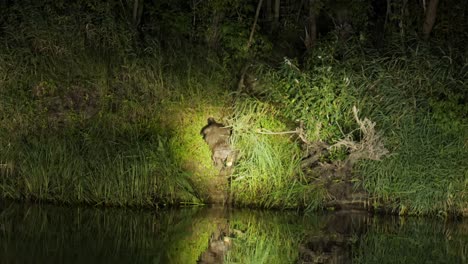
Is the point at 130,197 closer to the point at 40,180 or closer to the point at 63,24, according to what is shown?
the point at 40,180

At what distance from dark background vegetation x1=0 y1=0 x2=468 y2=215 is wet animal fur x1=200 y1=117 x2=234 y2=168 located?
156 mm

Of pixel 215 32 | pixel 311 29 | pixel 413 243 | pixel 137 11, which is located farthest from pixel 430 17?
pixel 413 243

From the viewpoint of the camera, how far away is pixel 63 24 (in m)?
13.4

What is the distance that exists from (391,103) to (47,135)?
189 inches

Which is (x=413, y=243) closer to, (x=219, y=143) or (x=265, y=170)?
(x=265, y=170)

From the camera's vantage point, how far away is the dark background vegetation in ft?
39.1

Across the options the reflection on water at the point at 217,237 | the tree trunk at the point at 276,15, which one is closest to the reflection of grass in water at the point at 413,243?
the reflection on water at the point at 217,237

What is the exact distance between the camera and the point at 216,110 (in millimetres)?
12898

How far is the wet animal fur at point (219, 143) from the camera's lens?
1236 cm

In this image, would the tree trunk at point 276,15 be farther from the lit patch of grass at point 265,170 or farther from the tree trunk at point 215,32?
the lit patch of grass at point 265,170

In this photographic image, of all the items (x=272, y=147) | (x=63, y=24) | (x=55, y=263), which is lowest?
(x=55, y=263)

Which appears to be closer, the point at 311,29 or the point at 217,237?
the point at 217,237

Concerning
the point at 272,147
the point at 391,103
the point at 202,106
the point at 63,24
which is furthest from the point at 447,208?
the point at 63,24

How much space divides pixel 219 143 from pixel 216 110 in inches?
26.2
